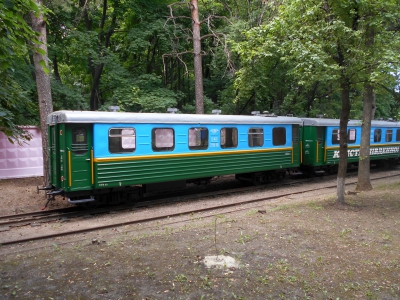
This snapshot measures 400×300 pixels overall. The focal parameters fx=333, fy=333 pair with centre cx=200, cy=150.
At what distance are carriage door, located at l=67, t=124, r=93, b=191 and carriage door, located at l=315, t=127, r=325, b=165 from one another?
10537 millimetres

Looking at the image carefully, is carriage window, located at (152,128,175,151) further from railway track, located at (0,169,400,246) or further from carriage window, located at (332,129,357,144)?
carriage window, located at (332,129,357,144)

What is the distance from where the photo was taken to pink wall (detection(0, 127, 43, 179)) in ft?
47.0

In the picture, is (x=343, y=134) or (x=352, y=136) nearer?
(x=343, y=134)

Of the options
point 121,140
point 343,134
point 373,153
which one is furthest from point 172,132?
point 373,153

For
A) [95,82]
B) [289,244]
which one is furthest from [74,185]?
[95,82]

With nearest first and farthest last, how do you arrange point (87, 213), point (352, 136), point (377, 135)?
point (87, 213), point (352, 136), point (377, 135)

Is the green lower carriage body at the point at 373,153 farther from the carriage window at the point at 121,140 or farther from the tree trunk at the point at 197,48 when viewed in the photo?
the carriage window at the point at 121,140

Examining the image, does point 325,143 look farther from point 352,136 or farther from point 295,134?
point 352,136

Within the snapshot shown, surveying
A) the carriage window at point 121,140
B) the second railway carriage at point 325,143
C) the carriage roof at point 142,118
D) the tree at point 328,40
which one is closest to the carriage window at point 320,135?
the second railway carriage at point 325,143

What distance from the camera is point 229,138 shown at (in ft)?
39.8

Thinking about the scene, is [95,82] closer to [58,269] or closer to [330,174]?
[330,174]

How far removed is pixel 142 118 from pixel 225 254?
18.0ft

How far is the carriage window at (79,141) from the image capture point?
8.93 metres

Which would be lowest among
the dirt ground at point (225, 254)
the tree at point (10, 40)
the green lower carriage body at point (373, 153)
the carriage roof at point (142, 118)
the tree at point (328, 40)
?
the dirt ground at point (225, 254)
